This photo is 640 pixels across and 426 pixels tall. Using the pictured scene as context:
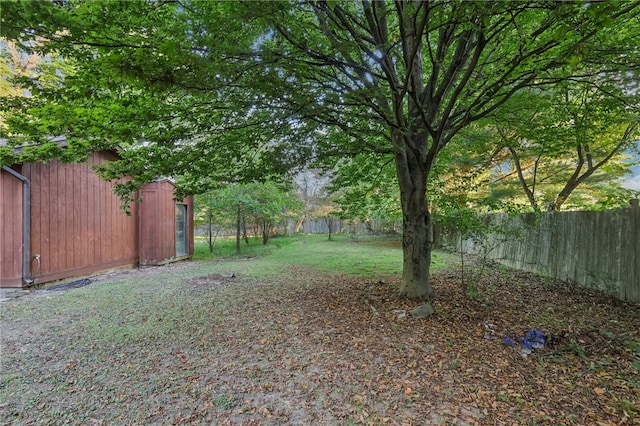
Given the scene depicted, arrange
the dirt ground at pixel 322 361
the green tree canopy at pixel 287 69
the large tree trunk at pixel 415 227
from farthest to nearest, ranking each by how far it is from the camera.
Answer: the large tree trunk at pixel 415 227
the green tree canopy at pixel 287 69
the dirt ground at pixel 322 361

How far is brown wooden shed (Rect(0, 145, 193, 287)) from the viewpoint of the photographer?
18.3 feet

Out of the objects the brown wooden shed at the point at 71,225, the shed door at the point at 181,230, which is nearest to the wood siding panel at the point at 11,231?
the brown wooden shed at the point at 71,225

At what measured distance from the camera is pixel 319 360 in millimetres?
2848

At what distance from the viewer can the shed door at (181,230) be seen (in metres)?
10.2

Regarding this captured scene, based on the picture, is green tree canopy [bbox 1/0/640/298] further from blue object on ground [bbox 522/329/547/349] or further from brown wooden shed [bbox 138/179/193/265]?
brown wooden shed [bbox 138/179/193/265]

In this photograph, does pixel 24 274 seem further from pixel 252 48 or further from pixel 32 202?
pixel 252 48

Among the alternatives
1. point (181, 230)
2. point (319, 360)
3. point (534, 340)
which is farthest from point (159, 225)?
point (534, 340)

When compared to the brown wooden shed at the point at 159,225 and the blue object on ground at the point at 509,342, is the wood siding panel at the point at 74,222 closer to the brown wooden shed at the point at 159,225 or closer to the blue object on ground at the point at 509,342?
the brown wooden shed at the point at 159,225

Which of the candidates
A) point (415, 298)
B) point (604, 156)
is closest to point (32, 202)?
point (415, 298)

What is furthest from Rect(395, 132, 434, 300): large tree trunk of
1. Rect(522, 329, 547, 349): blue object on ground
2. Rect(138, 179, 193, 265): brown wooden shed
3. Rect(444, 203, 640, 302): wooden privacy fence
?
Rect(138, 179, 193, 265): brown wooden shed

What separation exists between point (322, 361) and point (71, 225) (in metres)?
6.42

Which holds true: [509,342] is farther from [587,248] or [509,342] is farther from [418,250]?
[587,248]

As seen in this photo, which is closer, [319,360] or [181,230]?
[319,360]

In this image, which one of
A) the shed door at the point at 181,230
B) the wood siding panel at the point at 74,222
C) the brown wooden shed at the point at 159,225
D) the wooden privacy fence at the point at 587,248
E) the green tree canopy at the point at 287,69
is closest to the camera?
the green tree canopy at the point at 287,69
